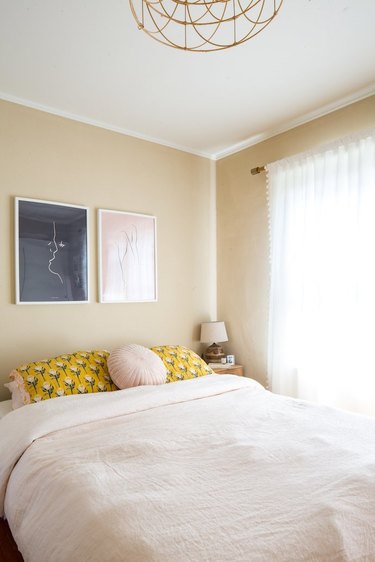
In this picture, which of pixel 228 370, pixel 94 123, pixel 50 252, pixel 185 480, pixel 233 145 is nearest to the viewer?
pixel 185 480

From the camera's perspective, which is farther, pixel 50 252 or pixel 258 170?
pixel 258 170

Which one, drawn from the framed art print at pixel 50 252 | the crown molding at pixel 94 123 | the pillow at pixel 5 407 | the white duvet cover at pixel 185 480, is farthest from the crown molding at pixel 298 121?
the pillow at pixel 5 407

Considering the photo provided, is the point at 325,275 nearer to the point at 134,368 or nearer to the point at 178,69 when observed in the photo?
the point at 134,368

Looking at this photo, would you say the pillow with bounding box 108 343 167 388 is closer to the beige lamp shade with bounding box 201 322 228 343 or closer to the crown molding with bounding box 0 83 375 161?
the beige lamp shade with bounding box 201 322 228 343

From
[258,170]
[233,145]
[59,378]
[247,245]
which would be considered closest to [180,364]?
[59,378]

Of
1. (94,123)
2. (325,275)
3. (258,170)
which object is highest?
(94,123)

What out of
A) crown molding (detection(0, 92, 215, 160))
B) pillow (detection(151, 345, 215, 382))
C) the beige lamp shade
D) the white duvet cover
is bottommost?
the white duvet cover

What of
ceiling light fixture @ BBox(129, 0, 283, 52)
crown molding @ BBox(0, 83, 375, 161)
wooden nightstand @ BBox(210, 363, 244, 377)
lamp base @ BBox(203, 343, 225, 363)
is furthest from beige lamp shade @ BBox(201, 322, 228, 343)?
ceiling light fixture @ BBox(129, 0, 283, 52)

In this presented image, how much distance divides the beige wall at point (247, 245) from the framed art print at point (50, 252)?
1.37m

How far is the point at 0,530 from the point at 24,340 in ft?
3.92

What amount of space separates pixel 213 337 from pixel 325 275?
112 centimetres

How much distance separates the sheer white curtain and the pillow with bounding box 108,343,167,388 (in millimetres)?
1063

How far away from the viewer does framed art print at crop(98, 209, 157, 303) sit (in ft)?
9.84

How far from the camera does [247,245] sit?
3.46 meters
